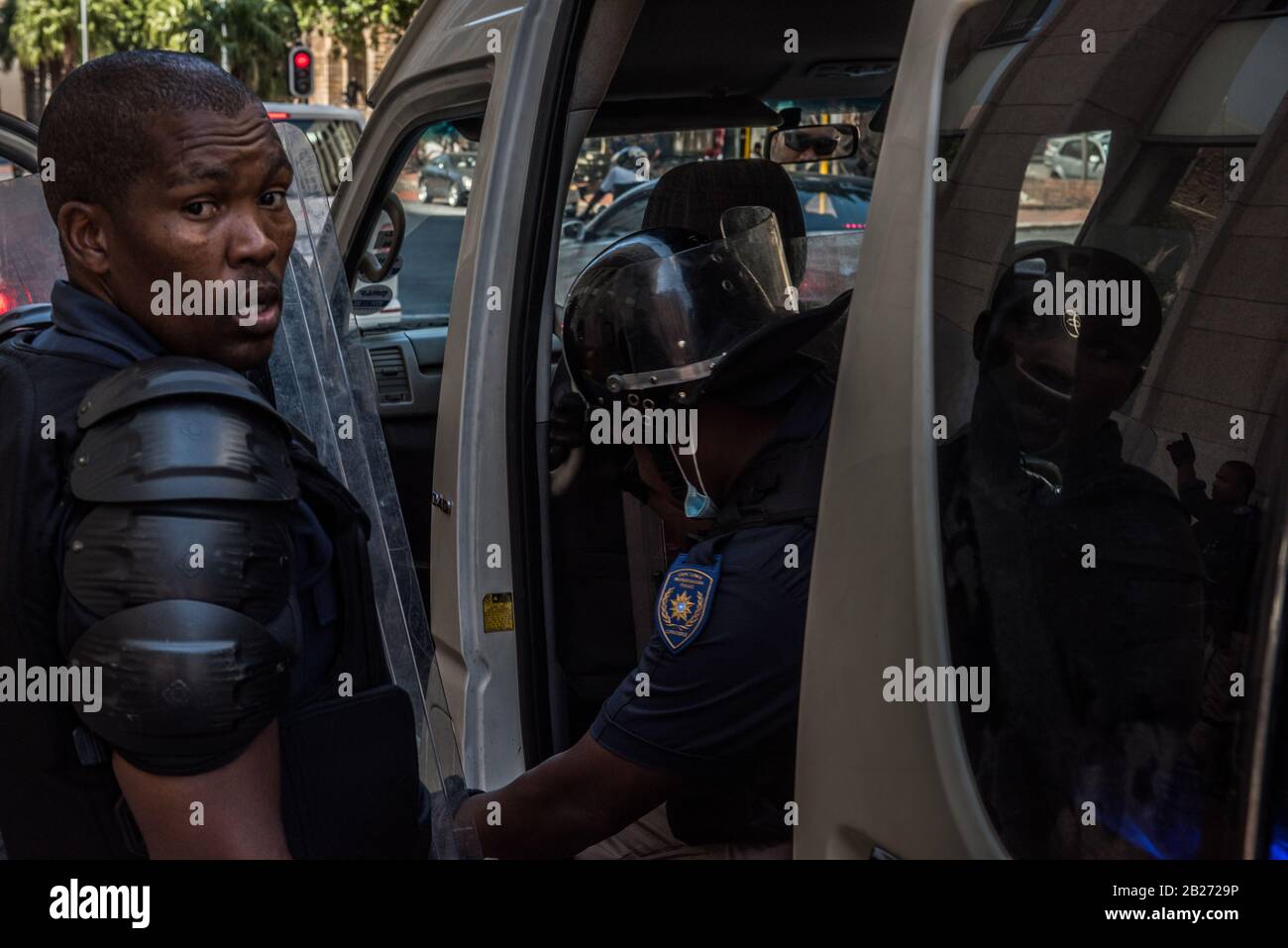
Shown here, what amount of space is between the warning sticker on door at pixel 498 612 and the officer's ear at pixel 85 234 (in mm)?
1545

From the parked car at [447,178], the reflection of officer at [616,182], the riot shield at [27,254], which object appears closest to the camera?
the riot shield at [27,254]

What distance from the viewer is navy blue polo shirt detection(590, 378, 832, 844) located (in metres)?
2.16

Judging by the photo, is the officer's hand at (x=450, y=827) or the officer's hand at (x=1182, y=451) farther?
the officer's hand at (x=450, y=827)

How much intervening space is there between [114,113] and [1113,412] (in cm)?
101

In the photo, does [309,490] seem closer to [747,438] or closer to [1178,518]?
[1178,518]

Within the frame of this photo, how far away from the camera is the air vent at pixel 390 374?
4352 millimetres

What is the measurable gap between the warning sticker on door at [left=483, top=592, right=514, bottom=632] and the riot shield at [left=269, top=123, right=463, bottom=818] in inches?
40.4

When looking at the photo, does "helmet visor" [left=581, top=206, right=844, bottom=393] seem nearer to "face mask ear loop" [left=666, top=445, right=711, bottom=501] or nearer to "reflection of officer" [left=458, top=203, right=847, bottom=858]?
"reflection of officer" [left=458, top=203, right=847, bottom=858]

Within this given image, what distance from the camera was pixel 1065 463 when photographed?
4.84ft

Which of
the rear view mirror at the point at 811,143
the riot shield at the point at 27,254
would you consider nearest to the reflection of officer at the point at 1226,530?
the riot shield at the point at 27,254

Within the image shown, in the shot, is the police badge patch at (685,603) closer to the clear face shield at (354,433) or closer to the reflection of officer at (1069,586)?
the clear face shield at (354,433)

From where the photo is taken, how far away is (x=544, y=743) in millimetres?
2895

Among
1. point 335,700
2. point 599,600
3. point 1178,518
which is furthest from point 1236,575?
point 599,600
